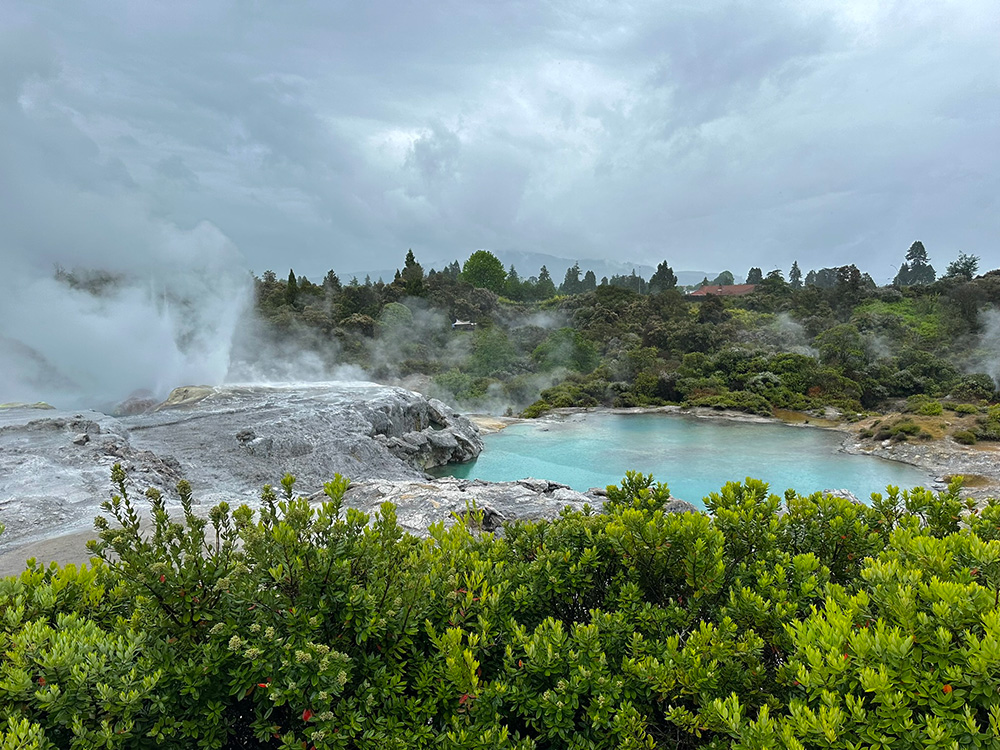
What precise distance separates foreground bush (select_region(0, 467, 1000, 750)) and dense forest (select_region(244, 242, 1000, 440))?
82.5ft

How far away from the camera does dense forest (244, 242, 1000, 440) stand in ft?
101

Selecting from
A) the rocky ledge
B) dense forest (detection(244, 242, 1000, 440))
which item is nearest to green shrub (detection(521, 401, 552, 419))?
dense forest (detection(244, 242, 1000, 440))

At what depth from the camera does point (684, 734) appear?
8.13ft

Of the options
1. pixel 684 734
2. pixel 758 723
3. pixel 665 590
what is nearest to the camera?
pixel 758 723

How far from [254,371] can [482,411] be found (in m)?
12.9

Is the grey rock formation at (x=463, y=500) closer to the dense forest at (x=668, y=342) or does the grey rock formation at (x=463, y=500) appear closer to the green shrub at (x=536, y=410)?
the green shrub at (x=536, y=410)

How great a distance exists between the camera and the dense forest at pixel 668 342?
101 feet

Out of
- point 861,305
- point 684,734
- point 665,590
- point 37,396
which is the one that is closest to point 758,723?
point 684,734

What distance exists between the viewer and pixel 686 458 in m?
18.9

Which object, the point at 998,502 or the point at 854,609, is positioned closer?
the point at 854,609

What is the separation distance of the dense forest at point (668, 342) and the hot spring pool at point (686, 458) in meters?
5.76

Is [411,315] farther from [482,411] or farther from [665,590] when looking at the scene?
A: [665,590]

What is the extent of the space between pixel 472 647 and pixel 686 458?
17.9m

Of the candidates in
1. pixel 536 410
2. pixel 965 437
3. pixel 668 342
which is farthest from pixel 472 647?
pixel 668 342
